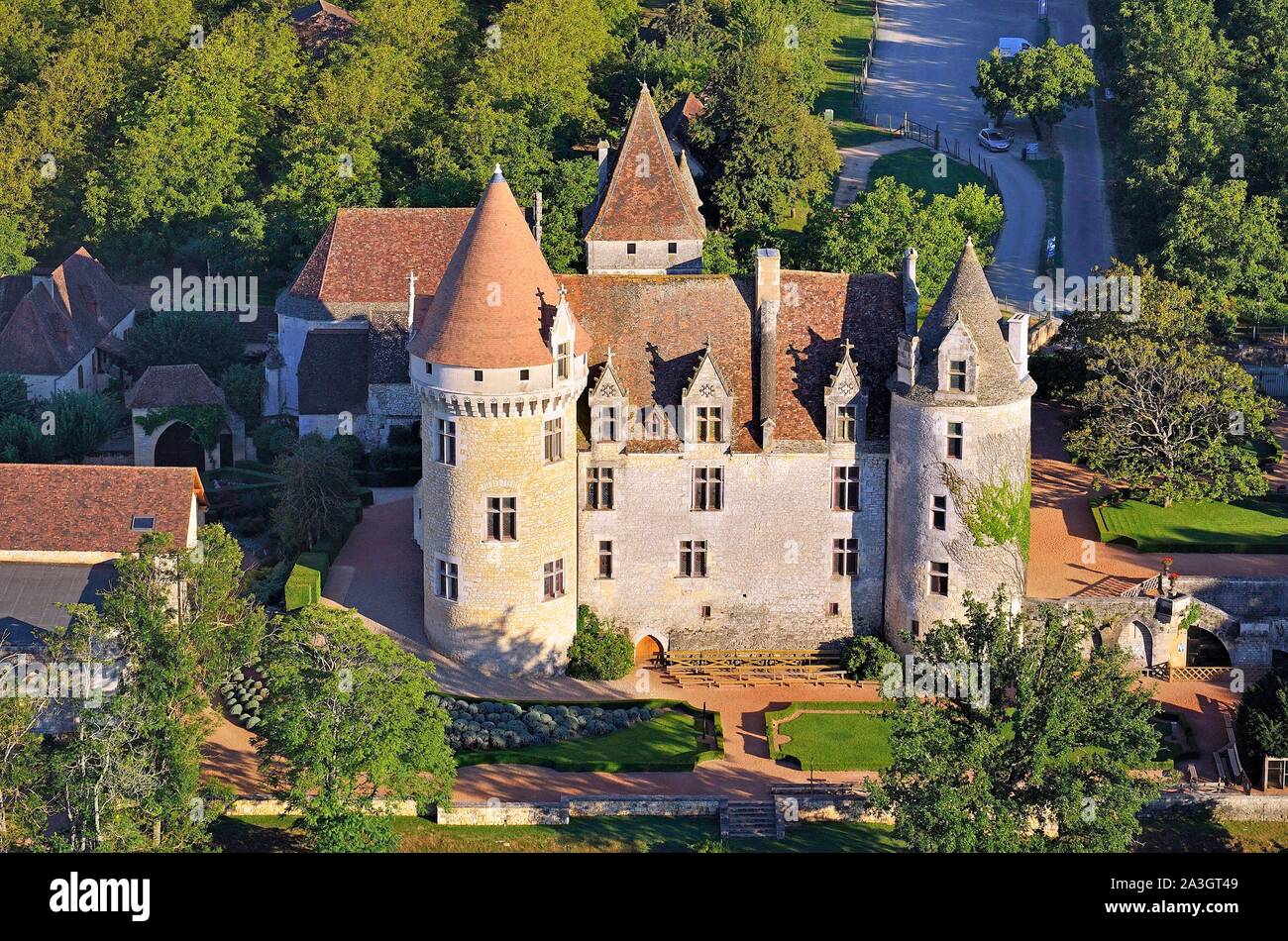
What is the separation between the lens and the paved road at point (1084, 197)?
5020 inches

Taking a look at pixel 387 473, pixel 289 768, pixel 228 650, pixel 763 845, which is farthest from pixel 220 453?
pixel 763 845

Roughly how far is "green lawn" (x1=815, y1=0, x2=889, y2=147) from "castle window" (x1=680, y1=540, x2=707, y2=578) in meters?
66.0

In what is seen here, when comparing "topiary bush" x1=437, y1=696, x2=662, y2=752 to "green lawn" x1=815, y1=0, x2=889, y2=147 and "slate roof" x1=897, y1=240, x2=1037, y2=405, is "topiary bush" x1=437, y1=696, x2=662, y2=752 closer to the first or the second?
"slate roof" x1=897, y1=240, x2=1037, y2=405

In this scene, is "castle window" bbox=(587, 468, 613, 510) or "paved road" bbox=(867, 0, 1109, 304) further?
"paved road" bbox=(867, 0, 1109, 304)

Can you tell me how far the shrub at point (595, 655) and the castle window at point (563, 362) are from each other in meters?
9.55

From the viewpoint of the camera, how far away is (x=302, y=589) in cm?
8712

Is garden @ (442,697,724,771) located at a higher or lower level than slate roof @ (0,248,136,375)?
lower

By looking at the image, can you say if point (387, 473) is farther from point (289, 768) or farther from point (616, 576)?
point (289, 768)

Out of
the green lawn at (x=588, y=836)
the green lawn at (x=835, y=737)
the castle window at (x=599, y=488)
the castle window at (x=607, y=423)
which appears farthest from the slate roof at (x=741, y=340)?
the green lawn at (x=588, y=836)

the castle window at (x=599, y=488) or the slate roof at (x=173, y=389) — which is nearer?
the castle window at (x=599, y=488)

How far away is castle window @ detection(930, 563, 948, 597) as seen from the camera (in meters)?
84.4

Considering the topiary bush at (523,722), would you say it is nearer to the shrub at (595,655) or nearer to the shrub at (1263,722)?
the shrub at (595,655)

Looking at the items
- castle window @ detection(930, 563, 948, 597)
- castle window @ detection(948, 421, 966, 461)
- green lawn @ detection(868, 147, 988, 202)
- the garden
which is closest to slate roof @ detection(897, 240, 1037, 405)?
castle window @ detection(948, 421, 966, 461)

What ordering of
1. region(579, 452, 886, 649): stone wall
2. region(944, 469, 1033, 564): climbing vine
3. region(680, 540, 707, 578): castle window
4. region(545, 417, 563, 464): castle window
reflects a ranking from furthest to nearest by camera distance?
region(680, 540, 707, 578): castle window, region(579, 452, 886, 649): stone wall, region(944, 469, 1033, 564): climbing vine, region(545, 417, 563, 464): castle window
